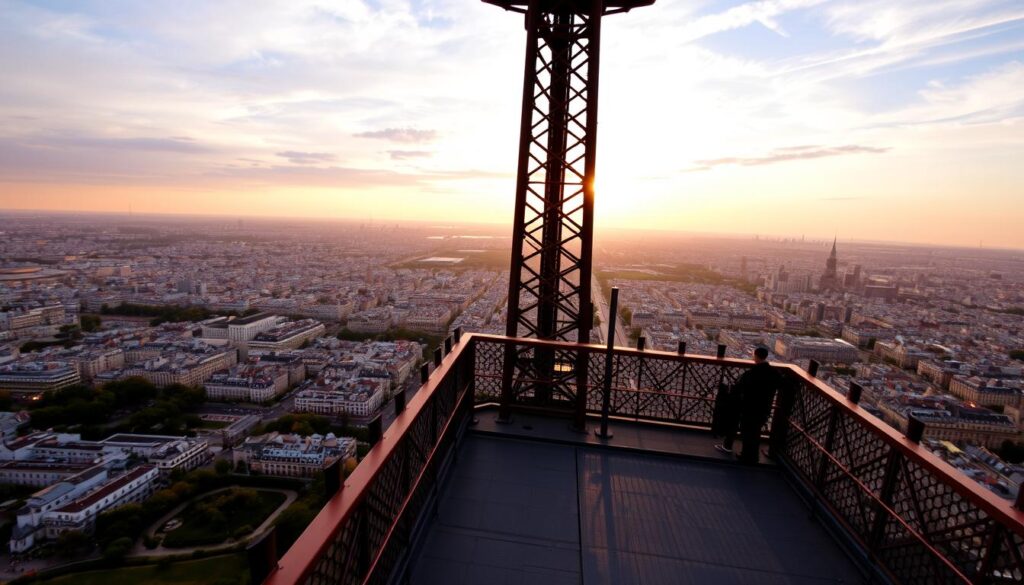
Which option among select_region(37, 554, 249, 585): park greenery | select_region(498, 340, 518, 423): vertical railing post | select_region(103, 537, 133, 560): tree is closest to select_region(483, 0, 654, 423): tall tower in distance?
select_region(498, 340, 518, 423): vertical railing post

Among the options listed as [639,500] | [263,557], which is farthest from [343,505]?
[639,500]

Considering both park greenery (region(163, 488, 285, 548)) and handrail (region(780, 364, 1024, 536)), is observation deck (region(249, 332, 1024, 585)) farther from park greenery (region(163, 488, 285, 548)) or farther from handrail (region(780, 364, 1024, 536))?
park greenery (region(163, 488, 285, 548))

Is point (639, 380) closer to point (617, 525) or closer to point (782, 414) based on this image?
point (782, 414)

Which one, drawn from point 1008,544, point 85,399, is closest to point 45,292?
point 85,399

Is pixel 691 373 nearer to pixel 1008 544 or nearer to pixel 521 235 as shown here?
pixel 521 235

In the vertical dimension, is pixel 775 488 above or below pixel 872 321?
above
